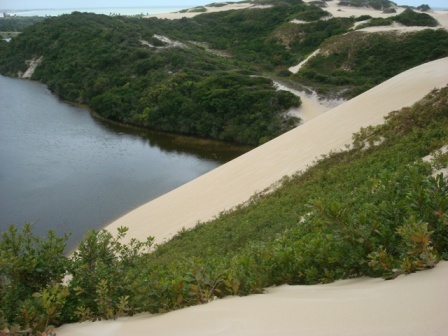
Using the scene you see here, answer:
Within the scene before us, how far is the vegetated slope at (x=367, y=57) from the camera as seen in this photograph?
30.9 metres

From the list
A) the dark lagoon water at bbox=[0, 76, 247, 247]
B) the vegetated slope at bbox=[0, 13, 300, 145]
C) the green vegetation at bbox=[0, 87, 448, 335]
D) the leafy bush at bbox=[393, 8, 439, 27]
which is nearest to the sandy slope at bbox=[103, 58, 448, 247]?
the dark lagoon water at bbox=[0, 76, 247, 247]

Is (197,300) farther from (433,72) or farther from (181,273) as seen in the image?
(433,72)

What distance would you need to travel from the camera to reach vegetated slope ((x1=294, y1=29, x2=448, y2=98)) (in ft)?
101

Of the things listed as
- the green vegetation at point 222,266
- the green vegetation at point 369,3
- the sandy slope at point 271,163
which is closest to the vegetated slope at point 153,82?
the sandy slope at point 271,163

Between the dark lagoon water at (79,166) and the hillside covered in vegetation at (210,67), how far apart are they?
2.11 meters

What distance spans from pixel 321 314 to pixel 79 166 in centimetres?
1962

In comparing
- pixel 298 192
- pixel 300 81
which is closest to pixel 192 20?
pixel 300 81

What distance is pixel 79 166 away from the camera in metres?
20.8

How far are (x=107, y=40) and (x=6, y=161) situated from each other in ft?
82.6

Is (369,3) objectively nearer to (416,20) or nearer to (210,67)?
(416,20)

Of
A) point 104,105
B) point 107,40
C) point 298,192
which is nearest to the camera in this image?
point 298,192

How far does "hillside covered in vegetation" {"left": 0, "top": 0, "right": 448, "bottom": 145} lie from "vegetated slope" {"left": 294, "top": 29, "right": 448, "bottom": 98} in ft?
0.28

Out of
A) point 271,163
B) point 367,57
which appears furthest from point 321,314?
point 367,57

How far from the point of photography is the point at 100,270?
427 cm
